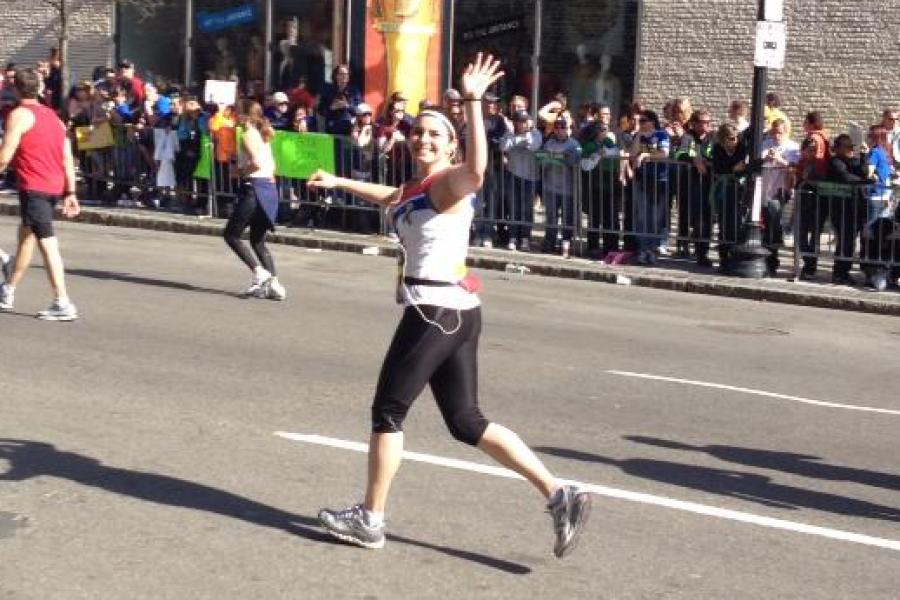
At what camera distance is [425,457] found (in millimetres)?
8203

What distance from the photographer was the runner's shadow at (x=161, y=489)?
6762mm

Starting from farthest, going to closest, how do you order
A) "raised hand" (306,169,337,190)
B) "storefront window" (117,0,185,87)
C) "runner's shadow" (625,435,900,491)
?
"storefront window" (117,0,185,87)
"runner's shadow" (625,435,900,491)
"raised hand" (306,169,337,190)

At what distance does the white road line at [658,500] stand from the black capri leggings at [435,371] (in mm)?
791

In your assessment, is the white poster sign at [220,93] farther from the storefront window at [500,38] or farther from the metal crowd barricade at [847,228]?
the metal crowd barricade at [847,228]

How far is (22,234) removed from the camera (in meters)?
12.4

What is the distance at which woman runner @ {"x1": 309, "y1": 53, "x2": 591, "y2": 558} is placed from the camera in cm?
655

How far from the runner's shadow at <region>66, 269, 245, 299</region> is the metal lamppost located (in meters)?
5.97

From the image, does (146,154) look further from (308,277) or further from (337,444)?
(337,444)

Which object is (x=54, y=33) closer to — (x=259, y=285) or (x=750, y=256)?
(x=750, y=256)

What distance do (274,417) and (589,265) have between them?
9649 millimetres

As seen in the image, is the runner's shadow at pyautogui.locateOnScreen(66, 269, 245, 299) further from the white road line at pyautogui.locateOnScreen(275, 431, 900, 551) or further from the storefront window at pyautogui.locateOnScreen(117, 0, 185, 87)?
the storefront window at pyautogui.locateOnScreen(117, 0, 185, 87)

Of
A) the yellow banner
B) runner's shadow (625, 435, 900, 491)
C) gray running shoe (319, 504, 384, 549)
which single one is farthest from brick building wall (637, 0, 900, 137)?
gray running shoe (319, 504, 384, 549)

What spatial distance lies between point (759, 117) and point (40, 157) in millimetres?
7984

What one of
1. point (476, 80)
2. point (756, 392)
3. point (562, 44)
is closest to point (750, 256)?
point (756, 392)
